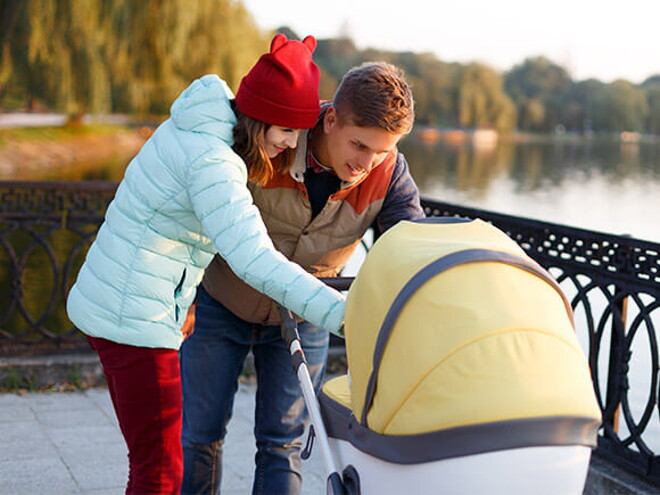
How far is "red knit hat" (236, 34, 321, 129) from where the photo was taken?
241 cm

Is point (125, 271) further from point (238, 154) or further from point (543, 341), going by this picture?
point (543, 341)

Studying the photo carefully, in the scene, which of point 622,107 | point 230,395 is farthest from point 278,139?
point 622,107

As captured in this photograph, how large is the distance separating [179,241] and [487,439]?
109 cm

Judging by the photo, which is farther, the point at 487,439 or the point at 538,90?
the point at 538,90

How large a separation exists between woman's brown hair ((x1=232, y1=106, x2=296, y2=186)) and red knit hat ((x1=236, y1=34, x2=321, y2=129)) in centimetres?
3

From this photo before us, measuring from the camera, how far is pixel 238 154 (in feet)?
8.07

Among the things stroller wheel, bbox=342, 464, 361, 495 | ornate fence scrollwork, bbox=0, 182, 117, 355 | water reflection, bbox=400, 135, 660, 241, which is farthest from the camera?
water reflection, bbox=400, 135, 660, 241

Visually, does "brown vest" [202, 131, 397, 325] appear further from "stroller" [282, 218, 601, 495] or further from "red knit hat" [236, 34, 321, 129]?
"stroller" [282, 218, 601, 495]

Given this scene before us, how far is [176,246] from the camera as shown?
7.97 feet

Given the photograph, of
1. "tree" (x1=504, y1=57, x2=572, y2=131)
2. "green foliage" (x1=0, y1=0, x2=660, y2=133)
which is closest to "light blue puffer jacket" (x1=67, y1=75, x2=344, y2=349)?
"green foliage" (x1=0, y1=0, x2=660, y2=133)

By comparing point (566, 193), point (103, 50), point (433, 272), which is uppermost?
point (433, 272)

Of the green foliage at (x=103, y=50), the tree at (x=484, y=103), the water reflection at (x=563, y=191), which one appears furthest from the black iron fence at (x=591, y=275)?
the tree at (x=484, y=103)

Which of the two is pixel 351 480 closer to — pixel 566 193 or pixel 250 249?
pixel 250 249

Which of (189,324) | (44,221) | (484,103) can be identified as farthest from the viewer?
(484,103)
